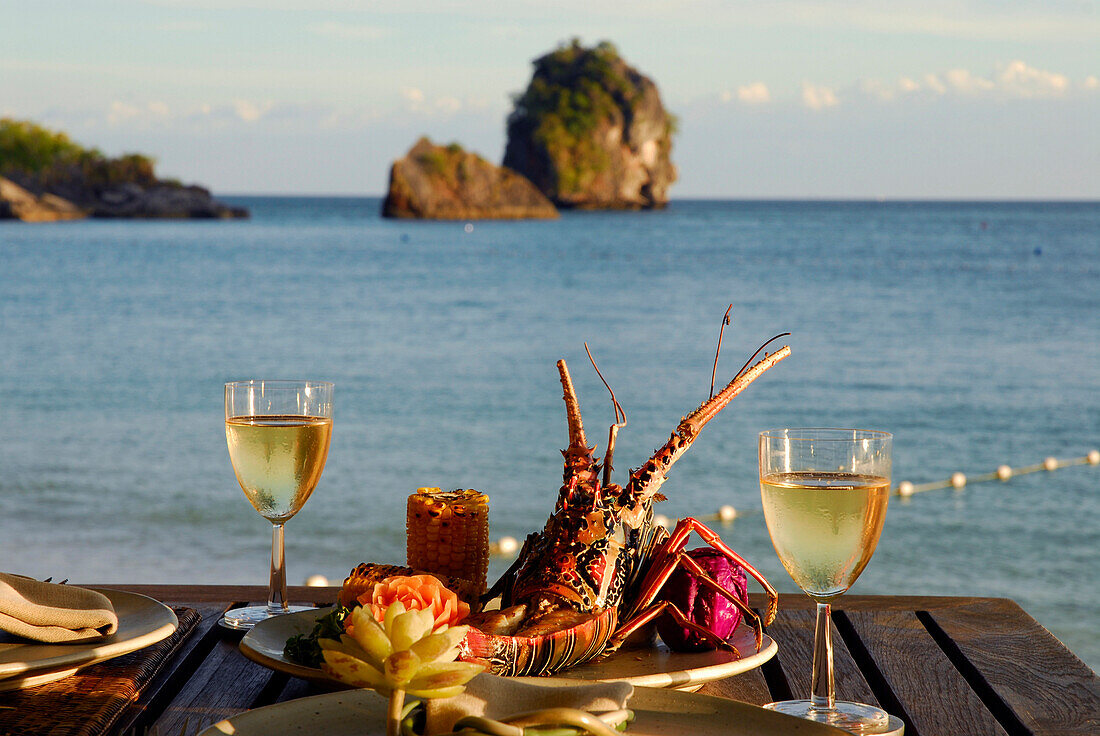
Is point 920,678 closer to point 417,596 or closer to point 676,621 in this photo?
point 676,621

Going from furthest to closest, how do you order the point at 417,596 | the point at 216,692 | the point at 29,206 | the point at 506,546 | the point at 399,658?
the point at 29,206, the point at 506,546, the point at 216,692, the point at 417,596, the point at 399,658

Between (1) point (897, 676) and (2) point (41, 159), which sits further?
(2) point (41, 159)

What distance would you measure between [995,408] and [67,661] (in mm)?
12614

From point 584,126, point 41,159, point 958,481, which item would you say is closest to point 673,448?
point 958,481

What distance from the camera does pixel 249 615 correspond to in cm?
153

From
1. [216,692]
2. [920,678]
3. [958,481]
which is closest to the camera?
[216,692]

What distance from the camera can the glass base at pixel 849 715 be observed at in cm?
112

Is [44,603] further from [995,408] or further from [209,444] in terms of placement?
[995,408]

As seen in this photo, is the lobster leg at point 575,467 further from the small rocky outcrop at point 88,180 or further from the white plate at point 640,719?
the small rocky outcrop at point 88,180

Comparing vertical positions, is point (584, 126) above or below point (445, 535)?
above

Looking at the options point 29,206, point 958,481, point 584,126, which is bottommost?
point 958,481

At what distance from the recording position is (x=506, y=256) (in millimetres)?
41781

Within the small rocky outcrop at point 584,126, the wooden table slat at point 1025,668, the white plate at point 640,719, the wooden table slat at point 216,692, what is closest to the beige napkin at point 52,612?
the wooden table slat at point 216,692

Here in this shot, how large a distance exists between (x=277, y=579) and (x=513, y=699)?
74 centimetres
